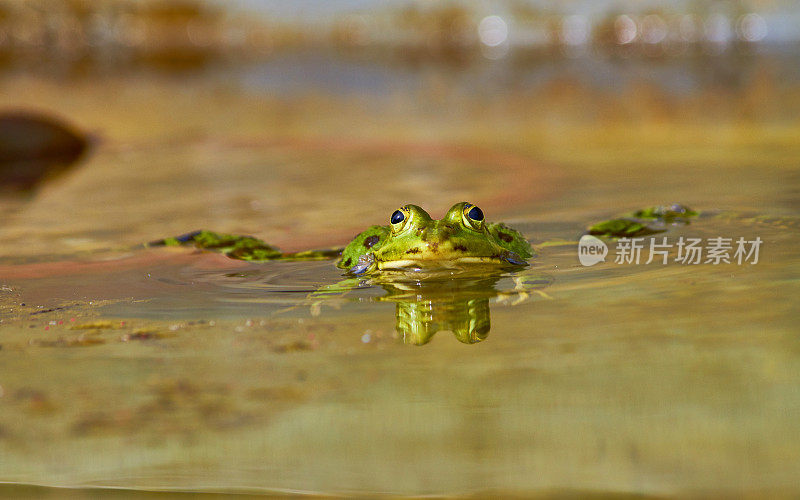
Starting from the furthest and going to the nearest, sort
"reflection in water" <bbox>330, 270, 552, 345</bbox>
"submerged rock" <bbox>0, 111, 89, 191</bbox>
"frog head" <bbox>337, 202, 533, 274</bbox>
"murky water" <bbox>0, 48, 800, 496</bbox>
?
"submerged rock" <bbox>0, 111, 89, 191</bbox> < "frog head" <bbox>337, 202, 533, 274</bbox> < "reflection in water" <bbox>330, 270, 552, 345</bbox> < "murky water" <bbox>0, 48, 800, 496</bbox>

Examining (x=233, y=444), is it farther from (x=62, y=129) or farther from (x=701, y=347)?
(x=62, y=129)

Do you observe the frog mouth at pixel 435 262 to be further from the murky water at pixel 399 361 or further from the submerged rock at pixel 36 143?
the submerged rock at pixel 36 143

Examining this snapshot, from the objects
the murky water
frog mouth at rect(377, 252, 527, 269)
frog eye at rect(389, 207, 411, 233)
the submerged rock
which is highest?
the submerged rock

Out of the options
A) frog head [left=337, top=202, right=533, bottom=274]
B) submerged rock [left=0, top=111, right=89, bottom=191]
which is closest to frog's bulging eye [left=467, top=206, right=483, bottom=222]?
frog head [left=337, top=202, right=533, bottom=274]

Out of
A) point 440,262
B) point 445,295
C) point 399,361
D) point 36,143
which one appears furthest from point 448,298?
point 36,143

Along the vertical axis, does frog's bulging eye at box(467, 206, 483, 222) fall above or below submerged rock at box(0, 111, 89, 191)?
below

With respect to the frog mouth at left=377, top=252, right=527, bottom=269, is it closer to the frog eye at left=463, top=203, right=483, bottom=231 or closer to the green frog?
the green frog
